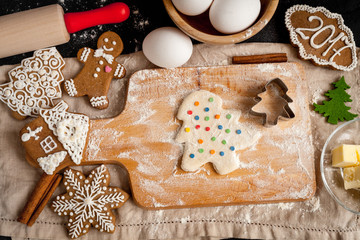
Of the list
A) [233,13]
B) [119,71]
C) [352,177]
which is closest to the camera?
[233,13]

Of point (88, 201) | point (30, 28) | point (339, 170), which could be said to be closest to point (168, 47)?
point (30, 28)

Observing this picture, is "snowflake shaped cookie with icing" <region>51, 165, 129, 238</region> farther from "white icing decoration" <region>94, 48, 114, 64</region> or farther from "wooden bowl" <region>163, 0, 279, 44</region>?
"wooden bowl" <region>163, 0, 279, 44</region>

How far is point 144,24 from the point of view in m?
1.29

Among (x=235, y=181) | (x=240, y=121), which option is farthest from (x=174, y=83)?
(x=235, y=181)

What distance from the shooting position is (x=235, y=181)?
116cm

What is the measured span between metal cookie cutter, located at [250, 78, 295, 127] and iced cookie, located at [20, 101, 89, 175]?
2.01 ft

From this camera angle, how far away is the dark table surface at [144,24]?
1.28m

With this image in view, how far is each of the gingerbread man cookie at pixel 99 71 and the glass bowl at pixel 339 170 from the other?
80 centimetres

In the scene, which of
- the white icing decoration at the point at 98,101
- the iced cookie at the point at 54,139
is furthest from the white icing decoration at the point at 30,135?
the white icing decoration at the point at 98,101

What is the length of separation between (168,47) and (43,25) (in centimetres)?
46

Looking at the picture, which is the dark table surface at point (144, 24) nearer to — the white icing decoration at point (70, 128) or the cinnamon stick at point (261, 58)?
the cinnamon stick at point (261, 58)

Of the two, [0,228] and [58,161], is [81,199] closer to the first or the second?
[58,161]

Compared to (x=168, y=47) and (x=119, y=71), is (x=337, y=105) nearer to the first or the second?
(x=168, y=47)

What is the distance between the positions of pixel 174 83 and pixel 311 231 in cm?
73
